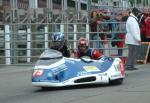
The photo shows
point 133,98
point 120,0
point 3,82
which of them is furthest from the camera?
point 120,0

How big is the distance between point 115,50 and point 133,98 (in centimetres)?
891

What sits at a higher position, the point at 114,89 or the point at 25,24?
the point at 25,24

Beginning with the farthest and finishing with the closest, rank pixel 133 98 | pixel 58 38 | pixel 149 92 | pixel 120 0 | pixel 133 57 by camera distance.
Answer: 1. pixel 120 0
2. pixel 133 57
3. pixel 58 38
4. pixel 149 92
5. pixel 133 98

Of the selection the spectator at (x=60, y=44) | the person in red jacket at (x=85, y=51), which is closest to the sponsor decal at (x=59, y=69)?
the spectator at (x=60, y=44)

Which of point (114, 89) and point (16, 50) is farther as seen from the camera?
point (16, 50)

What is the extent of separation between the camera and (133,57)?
16.4m

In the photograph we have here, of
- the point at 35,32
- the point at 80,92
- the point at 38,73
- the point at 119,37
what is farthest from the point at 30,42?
the point at 80,92

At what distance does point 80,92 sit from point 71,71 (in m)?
0.78

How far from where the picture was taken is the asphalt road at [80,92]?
33.4 feet

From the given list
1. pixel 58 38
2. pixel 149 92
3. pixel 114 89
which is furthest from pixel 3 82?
pixel 149 92

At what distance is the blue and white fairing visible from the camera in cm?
1174

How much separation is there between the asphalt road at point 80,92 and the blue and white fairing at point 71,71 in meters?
0.21

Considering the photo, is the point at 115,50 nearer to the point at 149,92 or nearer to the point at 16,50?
the point at 16,50

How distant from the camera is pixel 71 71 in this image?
471 inches
